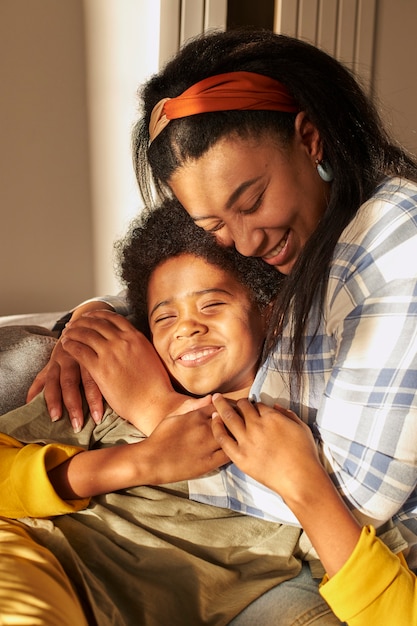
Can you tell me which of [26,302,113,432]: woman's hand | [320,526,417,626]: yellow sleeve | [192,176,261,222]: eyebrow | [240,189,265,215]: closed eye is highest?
[192,176,261,222]: eyebrow

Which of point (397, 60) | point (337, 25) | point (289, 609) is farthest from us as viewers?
point (397, 60)

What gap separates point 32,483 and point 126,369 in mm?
280

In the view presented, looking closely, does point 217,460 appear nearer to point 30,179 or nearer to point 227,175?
point 227,175

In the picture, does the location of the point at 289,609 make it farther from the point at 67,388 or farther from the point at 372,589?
the point at 67,388

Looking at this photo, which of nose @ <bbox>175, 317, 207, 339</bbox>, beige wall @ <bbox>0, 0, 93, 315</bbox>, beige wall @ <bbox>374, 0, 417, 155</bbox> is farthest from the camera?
beige wall @ <bbox>374, 0, 417, 155</bbox>

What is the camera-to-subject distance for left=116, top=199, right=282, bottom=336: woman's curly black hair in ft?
4.22

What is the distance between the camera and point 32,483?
1076 millimetres

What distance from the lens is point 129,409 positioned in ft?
4.11

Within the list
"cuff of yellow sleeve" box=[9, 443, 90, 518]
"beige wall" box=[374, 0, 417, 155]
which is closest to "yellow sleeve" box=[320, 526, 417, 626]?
"cuff of yellow sleeve" box=[9, 443, 90, 518]

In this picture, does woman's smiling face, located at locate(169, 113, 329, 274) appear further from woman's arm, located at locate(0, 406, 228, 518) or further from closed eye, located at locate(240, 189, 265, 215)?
woman's arm, located at locate(0, 406, 228, 518)

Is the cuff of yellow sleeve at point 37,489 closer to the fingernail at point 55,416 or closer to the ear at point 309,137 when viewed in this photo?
the fingernail at point 55,416

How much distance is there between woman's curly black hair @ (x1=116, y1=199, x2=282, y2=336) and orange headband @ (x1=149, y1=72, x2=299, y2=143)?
24 centimetres

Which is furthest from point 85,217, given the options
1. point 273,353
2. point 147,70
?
point 273,353

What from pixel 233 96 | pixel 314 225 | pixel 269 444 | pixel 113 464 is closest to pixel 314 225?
pixel 314 225
